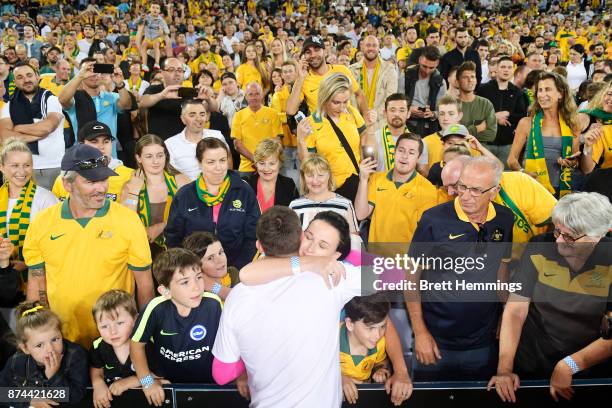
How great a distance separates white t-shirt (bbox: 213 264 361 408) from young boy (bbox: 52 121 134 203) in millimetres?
1824

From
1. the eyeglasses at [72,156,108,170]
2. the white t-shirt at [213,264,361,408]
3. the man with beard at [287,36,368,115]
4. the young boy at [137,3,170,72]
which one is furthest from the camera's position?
the young boy at [137,3,170,72]

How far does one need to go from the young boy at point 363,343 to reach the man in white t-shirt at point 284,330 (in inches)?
11.7

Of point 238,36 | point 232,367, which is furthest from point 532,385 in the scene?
point 238,36

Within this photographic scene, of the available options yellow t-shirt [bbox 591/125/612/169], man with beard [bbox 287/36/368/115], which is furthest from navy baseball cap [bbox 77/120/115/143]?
yellow t-shirt [bbox 591/125/612/169]

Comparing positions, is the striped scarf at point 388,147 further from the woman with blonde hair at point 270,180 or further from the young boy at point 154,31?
the young boy at point 154,31

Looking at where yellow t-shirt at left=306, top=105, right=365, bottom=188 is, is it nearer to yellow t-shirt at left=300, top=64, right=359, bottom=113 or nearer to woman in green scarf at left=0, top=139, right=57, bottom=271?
yellow t-shirt at left=300, top=64, right=359, bottom=113

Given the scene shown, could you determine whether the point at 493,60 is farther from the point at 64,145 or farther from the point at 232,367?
the point at 232,367

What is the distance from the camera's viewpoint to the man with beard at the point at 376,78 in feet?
19.8

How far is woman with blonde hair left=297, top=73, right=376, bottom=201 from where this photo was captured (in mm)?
4352

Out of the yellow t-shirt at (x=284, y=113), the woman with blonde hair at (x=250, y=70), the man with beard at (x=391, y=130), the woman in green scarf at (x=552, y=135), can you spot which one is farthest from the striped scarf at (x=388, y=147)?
the woman with blonde hair at (x=250, y=70)

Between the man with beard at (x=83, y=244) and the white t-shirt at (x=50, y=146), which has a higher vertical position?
the white t-shirt at (x=50, y=146)

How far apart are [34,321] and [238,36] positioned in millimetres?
11226


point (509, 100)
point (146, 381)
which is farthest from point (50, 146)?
point (509, 100)

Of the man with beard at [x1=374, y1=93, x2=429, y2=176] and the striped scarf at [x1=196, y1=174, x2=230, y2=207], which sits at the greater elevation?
the man with beard at [x1=374, y1=93, x2=429, y2=176]
